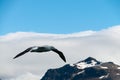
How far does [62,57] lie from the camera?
90.6ft

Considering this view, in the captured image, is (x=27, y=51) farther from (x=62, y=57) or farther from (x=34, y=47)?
(x=62, y=57)

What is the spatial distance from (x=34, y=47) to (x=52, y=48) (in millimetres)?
1306

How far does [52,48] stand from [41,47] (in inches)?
42.1

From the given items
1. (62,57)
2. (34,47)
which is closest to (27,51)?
(34,47)

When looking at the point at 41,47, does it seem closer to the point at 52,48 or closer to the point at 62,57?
the point at 52,48

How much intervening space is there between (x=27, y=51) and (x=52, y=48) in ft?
5.49

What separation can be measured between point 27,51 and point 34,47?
2.91 feet

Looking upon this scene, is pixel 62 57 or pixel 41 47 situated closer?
pixel 41 47

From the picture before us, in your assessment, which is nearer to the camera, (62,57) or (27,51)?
(27,51)

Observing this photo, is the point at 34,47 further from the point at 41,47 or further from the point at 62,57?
the point at 62,57

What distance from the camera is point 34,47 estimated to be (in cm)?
2525

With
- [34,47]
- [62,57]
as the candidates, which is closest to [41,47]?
[34,47]

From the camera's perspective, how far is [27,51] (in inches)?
1021

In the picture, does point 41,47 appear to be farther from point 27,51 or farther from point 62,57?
point 62,57
